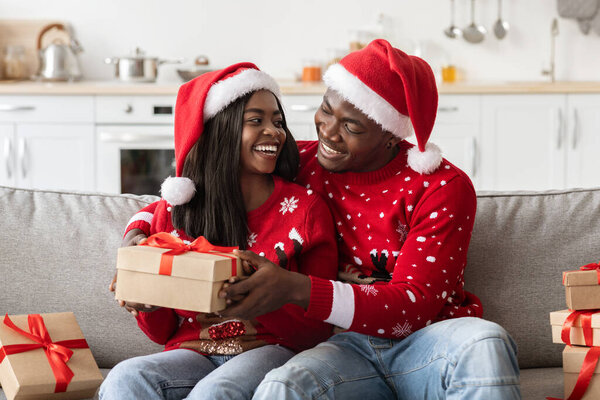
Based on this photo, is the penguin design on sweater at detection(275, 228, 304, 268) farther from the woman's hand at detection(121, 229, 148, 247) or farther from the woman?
the woman's hand at detection(121, 229, 148, 247)

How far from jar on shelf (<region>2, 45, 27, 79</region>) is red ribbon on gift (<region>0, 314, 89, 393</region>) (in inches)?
125

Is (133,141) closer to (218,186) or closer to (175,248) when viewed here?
(218,186)

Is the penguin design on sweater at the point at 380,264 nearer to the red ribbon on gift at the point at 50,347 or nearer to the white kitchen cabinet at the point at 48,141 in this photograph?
the red ribbon on gift at the point at 50,347

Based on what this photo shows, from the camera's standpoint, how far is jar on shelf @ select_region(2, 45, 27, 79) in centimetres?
442

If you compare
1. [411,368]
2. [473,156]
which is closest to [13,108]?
[473,156]

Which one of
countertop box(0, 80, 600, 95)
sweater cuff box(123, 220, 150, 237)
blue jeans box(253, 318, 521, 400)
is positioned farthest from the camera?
countertop box(0, 80, 600, 95)

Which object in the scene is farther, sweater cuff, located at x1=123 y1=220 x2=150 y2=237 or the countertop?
the countertop

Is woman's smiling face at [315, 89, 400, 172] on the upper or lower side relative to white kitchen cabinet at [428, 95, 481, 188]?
lower

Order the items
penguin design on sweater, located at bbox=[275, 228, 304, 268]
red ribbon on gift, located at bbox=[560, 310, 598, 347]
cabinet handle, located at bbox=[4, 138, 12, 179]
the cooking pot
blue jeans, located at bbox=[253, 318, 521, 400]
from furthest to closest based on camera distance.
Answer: the cooking pot < cabinet handle, located at bbox=[4, 138, 12, 179] < penguin design on sweater, located at bbox=[275, 228, 304, 268] < red ribbon on gift, located at bbox=[560, 310, 598, 347] < blue jeans, located at bbox=[253, 318, 521, 400]

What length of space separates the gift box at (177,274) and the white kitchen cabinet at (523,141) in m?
2.84

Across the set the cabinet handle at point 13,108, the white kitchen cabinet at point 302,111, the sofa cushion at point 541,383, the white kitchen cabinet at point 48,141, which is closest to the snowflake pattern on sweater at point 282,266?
the sofa cushion at point 541,383

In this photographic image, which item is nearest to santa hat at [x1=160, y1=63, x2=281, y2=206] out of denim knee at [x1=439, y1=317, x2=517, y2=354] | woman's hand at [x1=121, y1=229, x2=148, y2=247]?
woman's hand at [x1=121, y1=229, x2=148, y2=247]

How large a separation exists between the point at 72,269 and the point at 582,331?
115 centimetres

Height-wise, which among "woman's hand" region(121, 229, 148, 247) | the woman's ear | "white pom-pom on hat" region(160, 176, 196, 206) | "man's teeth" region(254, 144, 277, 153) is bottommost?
"woman's hand" region(121, 229, 148, 247)
